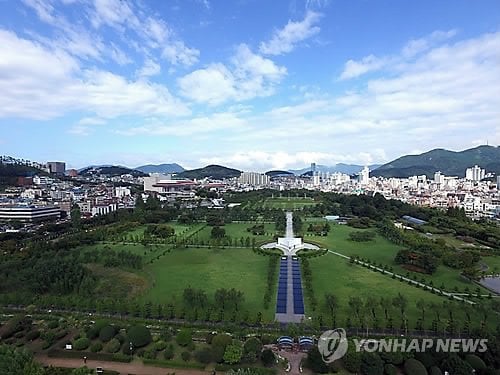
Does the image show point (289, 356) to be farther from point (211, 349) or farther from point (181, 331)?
point (181, 331)

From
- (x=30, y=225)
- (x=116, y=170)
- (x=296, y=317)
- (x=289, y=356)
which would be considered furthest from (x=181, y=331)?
(x=116, y=170)

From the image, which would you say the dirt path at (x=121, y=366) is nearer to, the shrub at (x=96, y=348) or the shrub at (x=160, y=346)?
the shrub at (x=96, y=348)

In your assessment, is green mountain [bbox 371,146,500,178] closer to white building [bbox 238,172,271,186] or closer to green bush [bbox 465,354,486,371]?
white building [bbox 238,172,271,186]

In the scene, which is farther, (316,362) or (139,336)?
(139,336)

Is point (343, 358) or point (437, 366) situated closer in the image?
point (437, 366)

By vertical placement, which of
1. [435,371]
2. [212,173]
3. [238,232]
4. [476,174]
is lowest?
[435,371]

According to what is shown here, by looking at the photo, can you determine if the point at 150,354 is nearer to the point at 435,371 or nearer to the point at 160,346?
the point at 160,346

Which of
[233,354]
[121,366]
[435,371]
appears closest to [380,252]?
[435,371]
